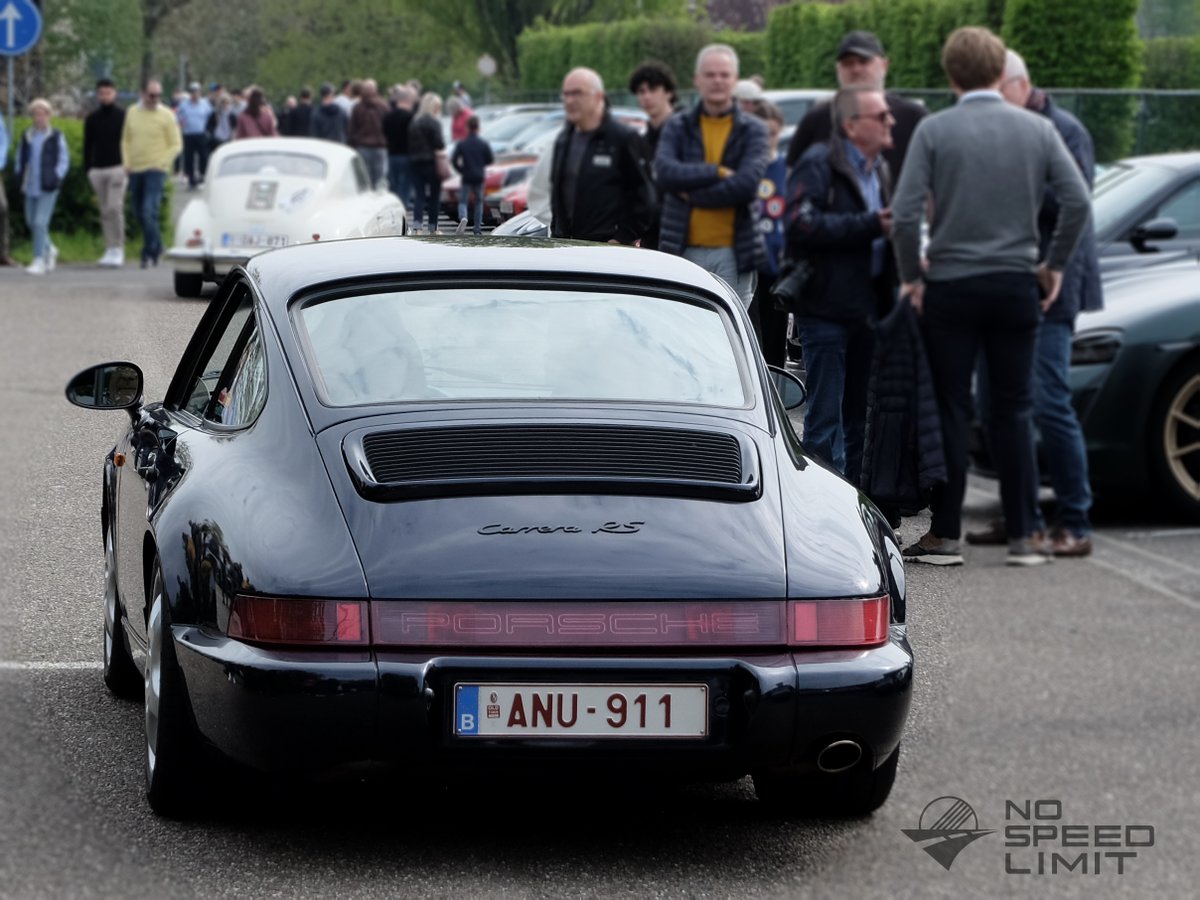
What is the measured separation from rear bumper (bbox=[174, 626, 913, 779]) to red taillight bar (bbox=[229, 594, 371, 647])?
0.10 feet

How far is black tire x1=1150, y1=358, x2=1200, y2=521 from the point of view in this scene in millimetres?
9211

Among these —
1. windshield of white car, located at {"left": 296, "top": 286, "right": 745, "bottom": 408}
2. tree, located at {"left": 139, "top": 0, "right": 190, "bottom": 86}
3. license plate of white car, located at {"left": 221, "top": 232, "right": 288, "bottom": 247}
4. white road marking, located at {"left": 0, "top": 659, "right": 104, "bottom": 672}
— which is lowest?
tree, located at {"left": 139, "top": 0, "right": 190, "bottom": 86}

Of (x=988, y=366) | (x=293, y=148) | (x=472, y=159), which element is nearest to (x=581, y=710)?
(x=988, y=366)

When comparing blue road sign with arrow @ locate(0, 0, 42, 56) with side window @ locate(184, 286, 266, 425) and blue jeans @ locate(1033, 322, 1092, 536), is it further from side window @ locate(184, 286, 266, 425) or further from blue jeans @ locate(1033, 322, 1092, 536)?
side window @ locate(184, 286, 266, 425)

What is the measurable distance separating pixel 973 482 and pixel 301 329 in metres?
4.48

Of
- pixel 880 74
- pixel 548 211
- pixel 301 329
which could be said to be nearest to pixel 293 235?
pixel 548 211

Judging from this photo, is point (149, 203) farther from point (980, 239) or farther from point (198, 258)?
point (980, 239)

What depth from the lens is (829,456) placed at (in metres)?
8.38

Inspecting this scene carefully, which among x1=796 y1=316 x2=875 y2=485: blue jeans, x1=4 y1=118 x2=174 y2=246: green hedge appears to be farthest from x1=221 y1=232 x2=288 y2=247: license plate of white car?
x1=796 y1=316 x2=875 y2=485: blue jeans

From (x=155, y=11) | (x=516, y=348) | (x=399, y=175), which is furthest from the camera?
(x=155, y=11)

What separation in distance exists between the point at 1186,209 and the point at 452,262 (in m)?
8.09

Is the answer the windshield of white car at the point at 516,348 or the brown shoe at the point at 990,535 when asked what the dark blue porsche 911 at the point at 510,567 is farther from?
the brown shoe at the point at 990,535

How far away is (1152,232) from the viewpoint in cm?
1240

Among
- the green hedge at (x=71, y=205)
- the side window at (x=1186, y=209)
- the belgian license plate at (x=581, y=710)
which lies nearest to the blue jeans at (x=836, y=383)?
the belgian license plate at (x=581, y=710)
